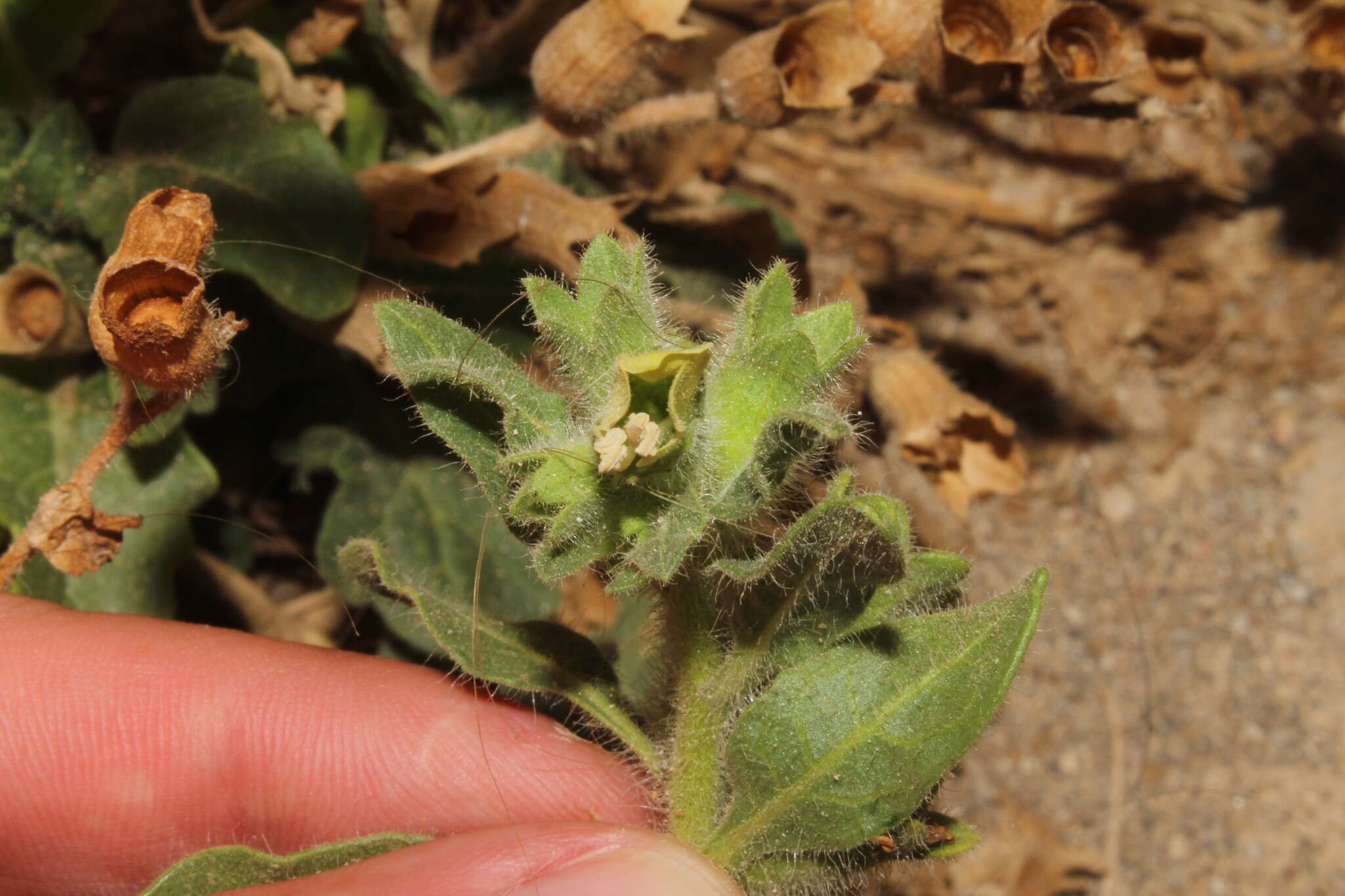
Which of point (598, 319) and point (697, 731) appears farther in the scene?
point (697, 731)

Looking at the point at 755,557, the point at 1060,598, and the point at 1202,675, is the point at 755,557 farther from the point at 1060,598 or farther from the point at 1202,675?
the point at 1202,675

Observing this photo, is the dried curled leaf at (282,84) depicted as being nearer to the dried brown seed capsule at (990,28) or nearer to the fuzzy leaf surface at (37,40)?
the fuzzy leaf surface at (37,40)

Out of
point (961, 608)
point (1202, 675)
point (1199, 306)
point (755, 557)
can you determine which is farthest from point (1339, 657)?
point (755, 557)

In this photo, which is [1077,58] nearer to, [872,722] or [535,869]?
[872,722]

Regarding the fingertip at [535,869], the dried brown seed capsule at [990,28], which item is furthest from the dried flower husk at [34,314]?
the dried brown seed capsule at [990,28]

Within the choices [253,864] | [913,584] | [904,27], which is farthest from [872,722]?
[904,27]

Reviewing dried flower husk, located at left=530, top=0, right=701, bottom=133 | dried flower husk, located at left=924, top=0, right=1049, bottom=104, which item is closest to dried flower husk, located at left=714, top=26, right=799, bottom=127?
dried flower husk, located at left=530, top=0, right=701, bottom=133
